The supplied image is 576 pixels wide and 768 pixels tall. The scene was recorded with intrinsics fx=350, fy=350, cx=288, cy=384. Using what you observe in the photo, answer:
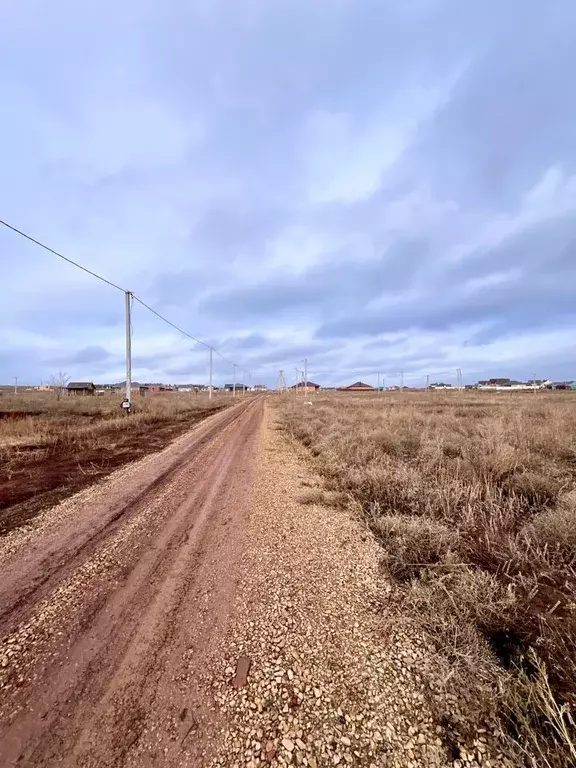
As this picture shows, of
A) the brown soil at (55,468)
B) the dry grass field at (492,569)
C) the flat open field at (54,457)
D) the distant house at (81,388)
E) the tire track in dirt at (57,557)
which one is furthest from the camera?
the distant house at (81,388)

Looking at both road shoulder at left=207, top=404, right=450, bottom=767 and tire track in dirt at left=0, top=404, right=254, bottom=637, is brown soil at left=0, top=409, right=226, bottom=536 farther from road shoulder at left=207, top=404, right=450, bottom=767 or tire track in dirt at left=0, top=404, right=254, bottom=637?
road shoulder at left=207, top=404, right=450, bottom=767

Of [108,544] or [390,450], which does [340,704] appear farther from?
[390,450]

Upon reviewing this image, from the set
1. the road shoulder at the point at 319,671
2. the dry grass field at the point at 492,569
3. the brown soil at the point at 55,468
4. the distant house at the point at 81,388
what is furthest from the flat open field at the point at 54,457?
the distant house at the point at 81,388

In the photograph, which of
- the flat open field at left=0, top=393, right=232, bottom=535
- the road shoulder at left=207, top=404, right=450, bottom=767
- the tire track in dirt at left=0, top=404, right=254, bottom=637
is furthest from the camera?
the flat open field at left=0, top=393, right=232, bottom=535

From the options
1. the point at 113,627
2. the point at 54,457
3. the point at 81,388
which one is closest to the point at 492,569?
the point at 113,627

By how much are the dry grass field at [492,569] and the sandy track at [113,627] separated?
1.80 meters

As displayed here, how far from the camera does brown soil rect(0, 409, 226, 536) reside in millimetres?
6305

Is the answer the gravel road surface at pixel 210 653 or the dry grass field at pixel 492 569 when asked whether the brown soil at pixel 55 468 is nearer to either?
the gravel road surface at pixel 210 653

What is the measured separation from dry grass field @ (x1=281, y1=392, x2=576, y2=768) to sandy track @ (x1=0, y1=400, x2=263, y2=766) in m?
1.80

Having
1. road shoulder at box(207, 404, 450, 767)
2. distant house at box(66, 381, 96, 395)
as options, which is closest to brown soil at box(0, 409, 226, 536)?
road shoulder at box(207, 404, 450, 767)

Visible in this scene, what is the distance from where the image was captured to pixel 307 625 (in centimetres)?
302

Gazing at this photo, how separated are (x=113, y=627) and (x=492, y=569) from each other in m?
3.89

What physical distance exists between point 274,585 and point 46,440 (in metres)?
12.9

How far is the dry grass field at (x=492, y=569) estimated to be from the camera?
2.18 metres
